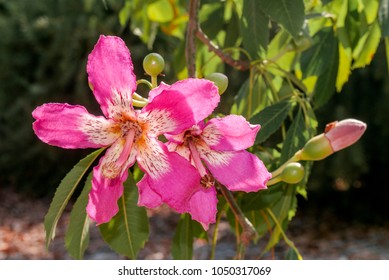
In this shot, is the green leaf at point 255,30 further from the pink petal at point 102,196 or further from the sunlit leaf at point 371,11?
the pink petal at point 102,196

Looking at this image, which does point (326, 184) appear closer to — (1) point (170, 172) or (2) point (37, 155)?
(2) point (37, 155)

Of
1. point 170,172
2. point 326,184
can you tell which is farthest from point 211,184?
point 326,184

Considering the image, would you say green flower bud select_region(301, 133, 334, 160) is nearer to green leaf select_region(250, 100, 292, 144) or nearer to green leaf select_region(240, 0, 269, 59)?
green leaf select_region(250, 100, 292, 144)

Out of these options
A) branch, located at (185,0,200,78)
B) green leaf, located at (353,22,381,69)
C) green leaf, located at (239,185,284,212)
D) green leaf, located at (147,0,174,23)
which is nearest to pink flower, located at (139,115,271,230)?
branch, located at (185,0,200,78)

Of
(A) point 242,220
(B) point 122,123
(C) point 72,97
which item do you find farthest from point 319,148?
(C) point 72,97

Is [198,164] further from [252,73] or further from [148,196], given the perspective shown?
[252,73]

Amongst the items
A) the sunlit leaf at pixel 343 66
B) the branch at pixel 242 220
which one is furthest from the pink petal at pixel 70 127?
the sunlit leaf at pixel 343 66
